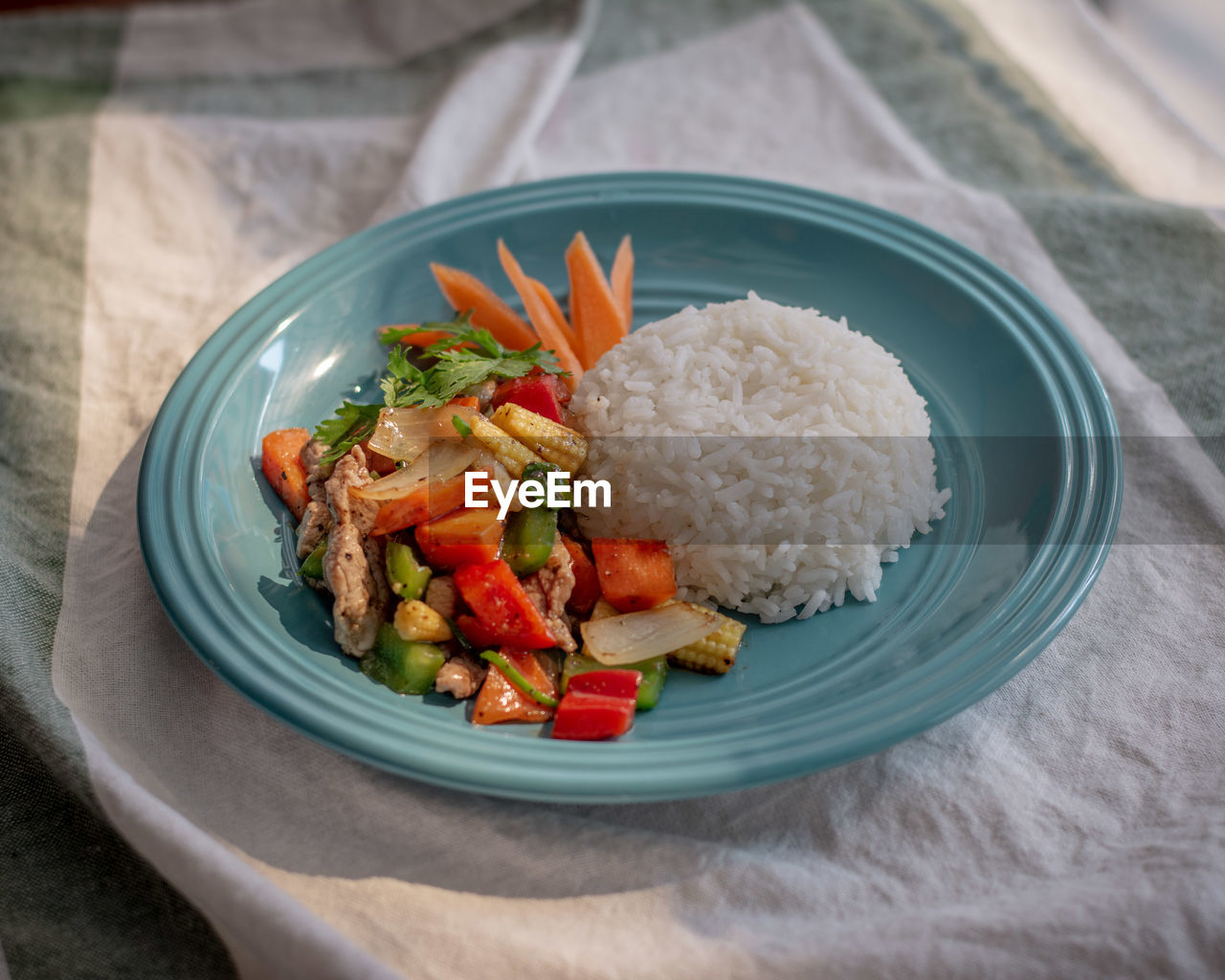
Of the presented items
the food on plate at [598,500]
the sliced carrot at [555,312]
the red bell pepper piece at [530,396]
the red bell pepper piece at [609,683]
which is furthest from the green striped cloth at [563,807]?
the red bell pepper piece at [530,396]

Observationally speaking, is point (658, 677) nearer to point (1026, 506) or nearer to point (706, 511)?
point (706, 511)

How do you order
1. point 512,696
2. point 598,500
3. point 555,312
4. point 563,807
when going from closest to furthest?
point 563,807
point 512,696
point 598,500
point 555,312

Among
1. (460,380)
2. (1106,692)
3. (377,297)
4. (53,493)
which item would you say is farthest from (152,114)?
(1106,692)

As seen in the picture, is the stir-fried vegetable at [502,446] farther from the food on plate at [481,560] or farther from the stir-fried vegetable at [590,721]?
the stir-fried vegetable at [590,721]

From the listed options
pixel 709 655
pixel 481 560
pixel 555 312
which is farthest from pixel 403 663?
pixel 555 312

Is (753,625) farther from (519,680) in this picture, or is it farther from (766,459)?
(519,680)
